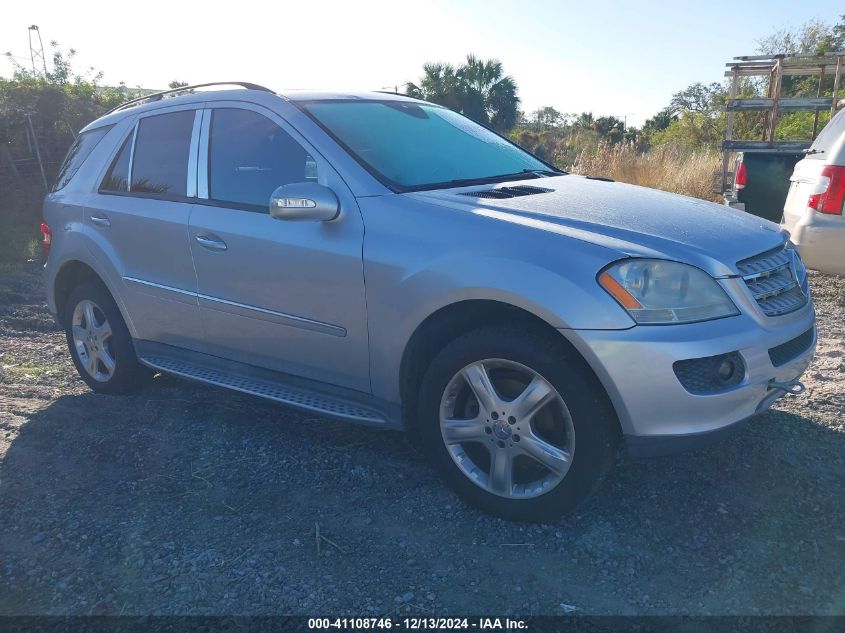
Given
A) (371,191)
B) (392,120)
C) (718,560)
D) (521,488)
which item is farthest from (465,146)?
(718,560)

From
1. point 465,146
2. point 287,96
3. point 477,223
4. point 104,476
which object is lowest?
point 104,476

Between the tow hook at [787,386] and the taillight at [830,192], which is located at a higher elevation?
the taillight at [830,192]

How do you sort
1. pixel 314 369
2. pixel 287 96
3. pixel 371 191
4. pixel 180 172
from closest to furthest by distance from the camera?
pixel 371 191, pixel 314 369, pixel 287 96, pixel 180 172

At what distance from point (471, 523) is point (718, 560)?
0.96 metres

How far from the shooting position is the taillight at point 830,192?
510cm

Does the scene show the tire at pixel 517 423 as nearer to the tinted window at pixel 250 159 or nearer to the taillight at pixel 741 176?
the tinted window at pixel 250 159

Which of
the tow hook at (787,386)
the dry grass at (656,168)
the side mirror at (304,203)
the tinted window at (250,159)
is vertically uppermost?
the tinted window at (250,159)

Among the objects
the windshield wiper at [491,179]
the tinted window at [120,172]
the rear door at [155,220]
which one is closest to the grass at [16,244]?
the tinted window at [120,172]

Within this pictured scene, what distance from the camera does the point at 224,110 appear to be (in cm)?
387

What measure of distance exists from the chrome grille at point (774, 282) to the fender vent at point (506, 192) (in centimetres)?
102

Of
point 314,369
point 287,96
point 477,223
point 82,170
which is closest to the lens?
point 477,223

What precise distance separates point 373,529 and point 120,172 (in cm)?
284

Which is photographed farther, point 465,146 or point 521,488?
point 465,146

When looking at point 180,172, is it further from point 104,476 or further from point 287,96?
point 104,476
